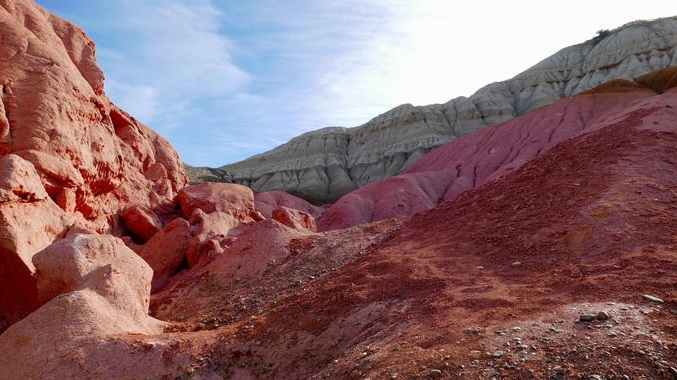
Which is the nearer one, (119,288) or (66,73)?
(119,288)

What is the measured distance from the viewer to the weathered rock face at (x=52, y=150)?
33.9 feet

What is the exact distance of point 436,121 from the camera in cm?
6072

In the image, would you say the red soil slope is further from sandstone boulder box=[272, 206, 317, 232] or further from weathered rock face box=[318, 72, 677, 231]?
weathered rock face box=[318, 72, 677, 231]

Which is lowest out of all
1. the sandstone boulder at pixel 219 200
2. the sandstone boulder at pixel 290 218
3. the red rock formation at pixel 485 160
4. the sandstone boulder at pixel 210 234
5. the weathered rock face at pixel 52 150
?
the red rock formation at pixel 485 160

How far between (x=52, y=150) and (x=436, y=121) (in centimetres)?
5186

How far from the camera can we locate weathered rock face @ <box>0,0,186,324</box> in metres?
10.3

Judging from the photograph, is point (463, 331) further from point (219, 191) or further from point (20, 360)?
point (219, 191)

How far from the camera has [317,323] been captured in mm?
8734

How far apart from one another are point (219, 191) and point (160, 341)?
13.3 metres

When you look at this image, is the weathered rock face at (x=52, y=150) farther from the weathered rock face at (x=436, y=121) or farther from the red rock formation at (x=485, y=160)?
the weathered rock face at (x=436, y=121)

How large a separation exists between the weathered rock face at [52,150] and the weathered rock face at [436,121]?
34390 mm

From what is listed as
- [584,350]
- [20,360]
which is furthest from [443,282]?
[20,360]

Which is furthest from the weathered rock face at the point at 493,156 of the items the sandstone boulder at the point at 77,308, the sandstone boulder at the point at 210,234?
the sandstone boulder at the point at 77,308

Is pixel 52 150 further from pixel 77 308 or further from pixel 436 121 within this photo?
pixel 436 121
